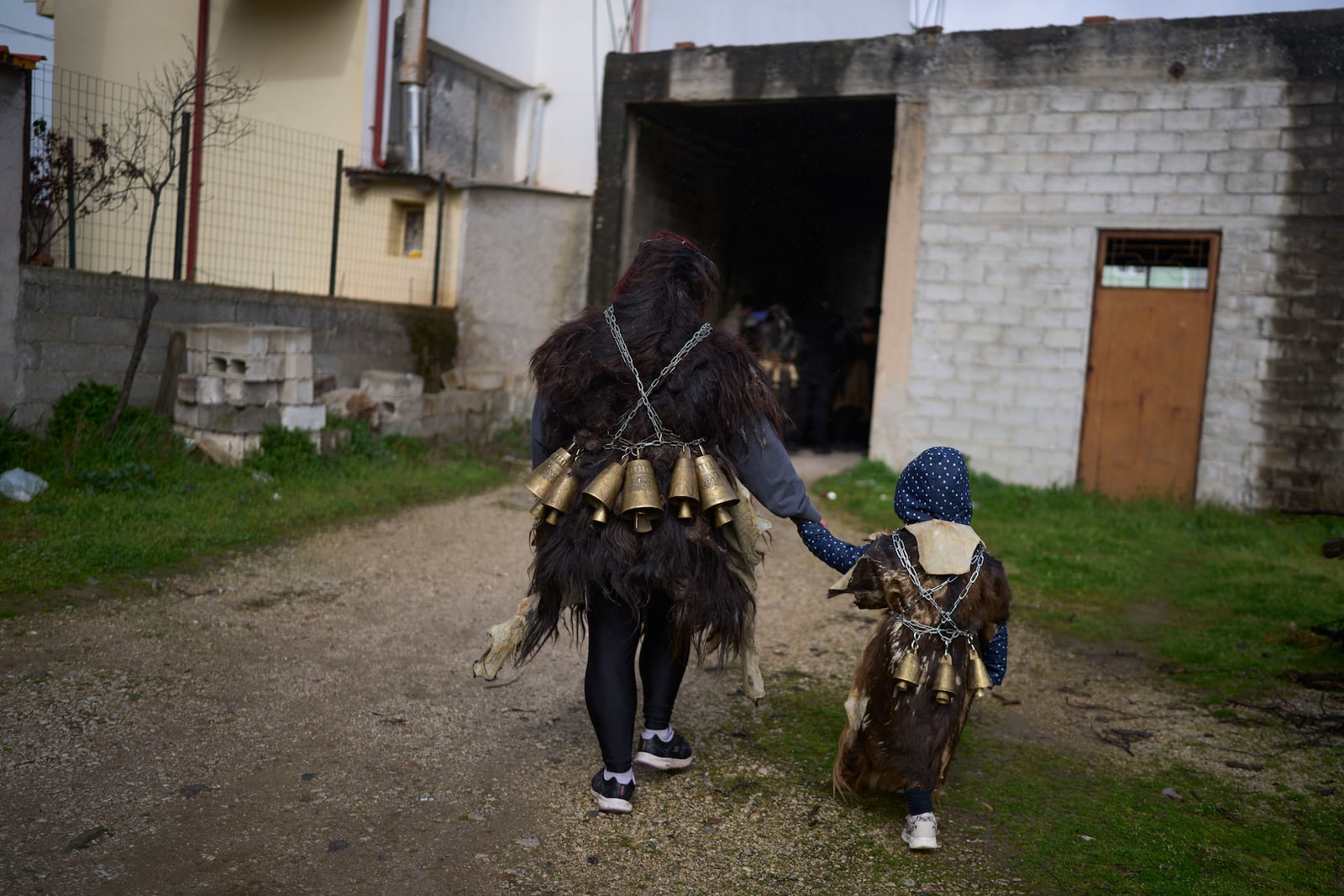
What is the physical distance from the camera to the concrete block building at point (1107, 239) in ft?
30.0

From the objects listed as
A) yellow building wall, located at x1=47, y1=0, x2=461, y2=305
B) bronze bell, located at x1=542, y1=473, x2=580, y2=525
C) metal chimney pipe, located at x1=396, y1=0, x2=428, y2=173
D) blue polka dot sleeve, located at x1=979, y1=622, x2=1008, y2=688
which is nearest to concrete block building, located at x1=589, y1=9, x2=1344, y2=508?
metal chimney pipe, located at x1=396, y1=0, x2=428, y2=173

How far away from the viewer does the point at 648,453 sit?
3.37 m

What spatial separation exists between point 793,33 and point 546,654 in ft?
51.0

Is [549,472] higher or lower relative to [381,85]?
lower

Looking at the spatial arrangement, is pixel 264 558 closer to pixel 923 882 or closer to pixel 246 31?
pixel 923 882

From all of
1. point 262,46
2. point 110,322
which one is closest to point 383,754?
point 110,322

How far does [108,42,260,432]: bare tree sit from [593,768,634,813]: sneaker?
576cm

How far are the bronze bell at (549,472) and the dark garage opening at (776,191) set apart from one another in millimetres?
8490

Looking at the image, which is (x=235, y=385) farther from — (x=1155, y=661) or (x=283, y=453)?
(x=1155, y=661)

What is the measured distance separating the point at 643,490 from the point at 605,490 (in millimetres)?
116

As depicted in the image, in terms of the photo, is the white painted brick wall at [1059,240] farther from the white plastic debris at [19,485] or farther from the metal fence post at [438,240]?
the white plastic debris at [19,485]

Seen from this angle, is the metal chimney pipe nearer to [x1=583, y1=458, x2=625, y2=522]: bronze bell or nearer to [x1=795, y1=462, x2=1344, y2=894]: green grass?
[x1=795, y1=462, x2=1344, y2=894]: green grass

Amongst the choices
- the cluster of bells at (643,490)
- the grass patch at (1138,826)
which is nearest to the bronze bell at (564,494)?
the cluster of bells at (643,490)

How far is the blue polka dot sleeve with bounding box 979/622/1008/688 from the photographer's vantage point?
11.7 feet
